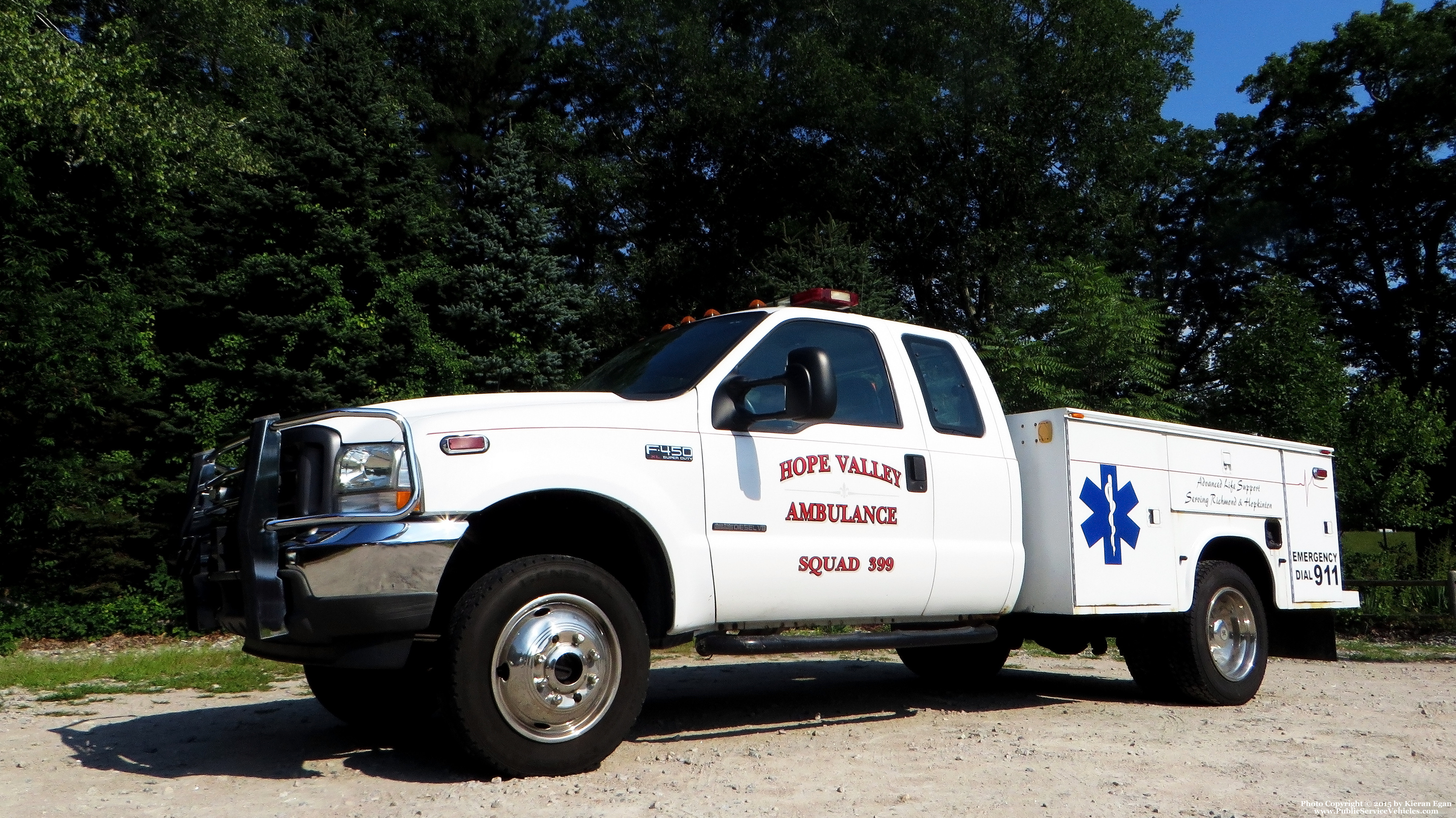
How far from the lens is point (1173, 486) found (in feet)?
24.0

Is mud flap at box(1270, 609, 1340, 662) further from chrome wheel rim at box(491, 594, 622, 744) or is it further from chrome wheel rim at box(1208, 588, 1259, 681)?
chrome wheel rim at box(491, 594, 622, 744)

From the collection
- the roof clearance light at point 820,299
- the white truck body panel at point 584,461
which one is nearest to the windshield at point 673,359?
the white truck body panel at point 584,461

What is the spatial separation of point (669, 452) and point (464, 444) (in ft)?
3.15

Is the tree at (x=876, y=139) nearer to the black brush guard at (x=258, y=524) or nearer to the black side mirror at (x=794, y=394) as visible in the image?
the black side mirror at (x=794, y=394)

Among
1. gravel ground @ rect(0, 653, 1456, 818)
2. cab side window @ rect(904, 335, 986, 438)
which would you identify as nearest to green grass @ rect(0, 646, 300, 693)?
gravel ground @ rect(0, 653, 1456, 818)

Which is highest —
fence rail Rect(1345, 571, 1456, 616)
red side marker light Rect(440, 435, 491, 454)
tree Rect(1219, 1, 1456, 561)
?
tree Rect(1219, 1, 1456, 561)

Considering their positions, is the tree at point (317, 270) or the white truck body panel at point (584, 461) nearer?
the white truck body panel at point (584, 461)

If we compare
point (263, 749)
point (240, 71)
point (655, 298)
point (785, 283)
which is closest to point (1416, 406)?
point (785, 283)

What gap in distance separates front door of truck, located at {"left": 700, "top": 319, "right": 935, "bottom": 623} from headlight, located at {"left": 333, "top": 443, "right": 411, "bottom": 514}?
1.41m

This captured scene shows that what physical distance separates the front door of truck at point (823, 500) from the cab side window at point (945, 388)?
0.68 feet

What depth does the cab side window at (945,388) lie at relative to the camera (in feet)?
21.2

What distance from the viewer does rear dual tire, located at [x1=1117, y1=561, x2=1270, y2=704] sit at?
7.30 meters

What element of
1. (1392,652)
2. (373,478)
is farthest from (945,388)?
(1392,652)

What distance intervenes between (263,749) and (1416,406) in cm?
1904
